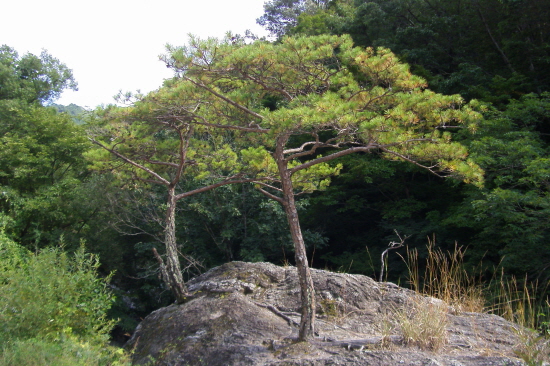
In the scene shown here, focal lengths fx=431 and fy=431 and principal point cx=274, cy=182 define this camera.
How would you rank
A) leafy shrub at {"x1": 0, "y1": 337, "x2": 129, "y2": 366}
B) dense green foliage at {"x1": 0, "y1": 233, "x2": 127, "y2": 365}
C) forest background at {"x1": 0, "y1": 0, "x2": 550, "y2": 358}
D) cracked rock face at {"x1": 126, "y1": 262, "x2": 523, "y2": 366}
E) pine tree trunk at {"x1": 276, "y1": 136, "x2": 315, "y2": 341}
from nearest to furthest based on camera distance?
1. leafy shrub at {"x1": 0, "y1": 337, "x2": 129, "y2": 366}
2. dense green foliage at {"x1": 0, "y1": 233, "x2": 127, "y2": 365}
3. cracked rock face at {"x1": 126, "y1": 262, "x2": 523, "y2": 366}
4. pine tree trunk at {"x1": 276, "y1": 136, "x2": 315, "y2": 341}
5. forest background at {"x1": 0, "y1": 0, "x2": 550, "y2": 358}

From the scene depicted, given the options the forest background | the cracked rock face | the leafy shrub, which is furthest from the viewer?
the forest background

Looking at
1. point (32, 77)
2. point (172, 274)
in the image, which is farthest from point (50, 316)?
point (32, 77)

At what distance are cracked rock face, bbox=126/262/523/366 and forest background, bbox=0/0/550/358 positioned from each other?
3.10m

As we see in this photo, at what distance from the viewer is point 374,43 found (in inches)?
434

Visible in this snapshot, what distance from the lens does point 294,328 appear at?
4031mm

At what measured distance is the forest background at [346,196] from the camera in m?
8.74

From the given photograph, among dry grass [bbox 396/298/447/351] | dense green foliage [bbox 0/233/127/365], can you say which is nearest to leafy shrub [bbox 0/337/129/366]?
dense green foliage [bbox 0/233/127/365]

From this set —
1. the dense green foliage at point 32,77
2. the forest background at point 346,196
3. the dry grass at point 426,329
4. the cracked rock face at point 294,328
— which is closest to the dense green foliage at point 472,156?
the forest background at point 346,196

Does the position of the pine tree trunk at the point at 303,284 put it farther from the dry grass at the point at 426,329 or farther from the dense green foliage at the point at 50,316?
the dense green foliage at the point at 50,316

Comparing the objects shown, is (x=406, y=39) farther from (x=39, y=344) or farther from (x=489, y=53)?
(x=39, y=344)

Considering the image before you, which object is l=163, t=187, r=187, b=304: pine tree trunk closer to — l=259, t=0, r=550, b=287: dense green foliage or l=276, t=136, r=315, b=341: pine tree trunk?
l=276, t=136, r=315, b=341: pine tree trunk

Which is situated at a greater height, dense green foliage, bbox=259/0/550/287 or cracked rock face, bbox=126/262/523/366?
dense green foliage, bbox=259/0/550/287

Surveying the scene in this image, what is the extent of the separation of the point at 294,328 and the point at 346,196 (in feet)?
24.0

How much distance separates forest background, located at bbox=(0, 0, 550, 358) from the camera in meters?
8.74
